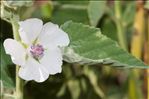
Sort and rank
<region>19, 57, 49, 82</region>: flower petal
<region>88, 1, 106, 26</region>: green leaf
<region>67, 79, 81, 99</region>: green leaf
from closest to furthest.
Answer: <region>19, 57, 49, 82</region>: flower petal
<region>88, 1, 106, 26</region>: green leaf
<region>67, 79, 81, 99</region>: green leaf

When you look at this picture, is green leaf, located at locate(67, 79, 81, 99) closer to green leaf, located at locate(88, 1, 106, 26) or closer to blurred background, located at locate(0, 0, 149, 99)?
blurred background, located at locate(0, 0, 149, 99)

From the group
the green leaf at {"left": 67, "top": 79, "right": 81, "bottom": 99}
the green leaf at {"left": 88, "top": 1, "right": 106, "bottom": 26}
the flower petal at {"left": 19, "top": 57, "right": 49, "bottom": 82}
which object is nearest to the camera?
the flower petal at {"left": 19, "top": 57, "right": 49, "bottom": 82}

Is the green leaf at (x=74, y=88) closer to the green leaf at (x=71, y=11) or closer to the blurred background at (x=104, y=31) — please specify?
the blurred background at (x=104, y=31)

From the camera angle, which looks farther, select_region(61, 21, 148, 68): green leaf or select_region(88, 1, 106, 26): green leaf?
select_region(88, 1, 106, 26): green leaf

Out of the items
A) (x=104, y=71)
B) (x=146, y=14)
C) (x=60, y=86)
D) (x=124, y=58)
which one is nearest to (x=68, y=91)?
(x=60, y=86)

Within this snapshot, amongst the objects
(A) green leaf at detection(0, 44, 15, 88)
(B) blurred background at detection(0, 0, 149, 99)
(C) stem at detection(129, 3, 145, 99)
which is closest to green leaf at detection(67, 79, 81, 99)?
(B) blurred background at detection(0, 0, 149, 99)

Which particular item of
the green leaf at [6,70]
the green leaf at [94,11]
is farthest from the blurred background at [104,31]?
the green leaf at [6,70]

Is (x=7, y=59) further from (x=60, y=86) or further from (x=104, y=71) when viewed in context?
(x=104, y=71)

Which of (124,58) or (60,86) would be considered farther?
(60,86)

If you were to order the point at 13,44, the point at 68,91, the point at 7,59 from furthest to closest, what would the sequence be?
the point at 68,91
the point at 7,59
the point at 13,44
